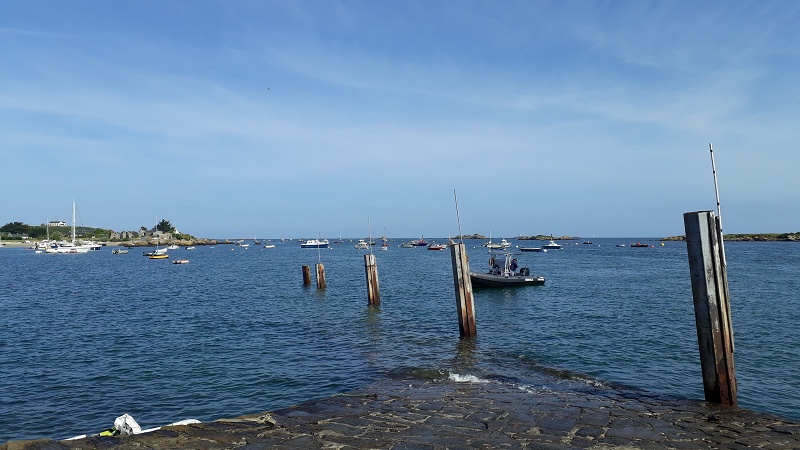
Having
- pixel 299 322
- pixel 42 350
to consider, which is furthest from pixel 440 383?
pixel 42 350

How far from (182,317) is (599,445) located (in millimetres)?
27362

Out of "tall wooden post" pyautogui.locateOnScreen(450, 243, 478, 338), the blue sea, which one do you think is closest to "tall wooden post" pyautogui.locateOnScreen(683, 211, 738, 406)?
the blue sea

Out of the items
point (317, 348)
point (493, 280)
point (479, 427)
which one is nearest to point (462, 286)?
point (317, 348)

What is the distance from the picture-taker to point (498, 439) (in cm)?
930

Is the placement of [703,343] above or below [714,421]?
above

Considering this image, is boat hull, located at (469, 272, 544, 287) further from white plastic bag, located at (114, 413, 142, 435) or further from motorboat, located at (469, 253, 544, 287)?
white plastic bag, located at (114, 413, 142, 435)

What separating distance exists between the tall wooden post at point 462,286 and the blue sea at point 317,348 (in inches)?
36.9

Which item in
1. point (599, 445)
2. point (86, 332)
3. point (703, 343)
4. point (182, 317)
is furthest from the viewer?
point (182, 317)

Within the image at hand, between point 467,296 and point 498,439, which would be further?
point 467,296

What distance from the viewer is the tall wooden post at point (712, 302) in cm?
1156

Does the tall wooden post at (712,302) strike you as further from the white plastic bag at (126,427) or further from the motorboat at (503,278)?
the motorboat at (503,278)

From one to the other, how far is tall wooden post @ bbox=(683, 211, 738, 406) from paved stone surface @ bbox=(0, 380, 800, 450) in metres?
0.60

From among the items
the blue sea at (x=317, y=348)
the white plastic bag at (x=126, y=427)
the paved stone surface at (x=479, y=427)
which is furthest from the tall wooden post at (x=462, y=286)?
the white plastic bag at (x=126, y=427)

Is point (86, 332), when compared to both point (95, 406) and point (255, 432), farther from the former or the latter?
point (255, 432)
